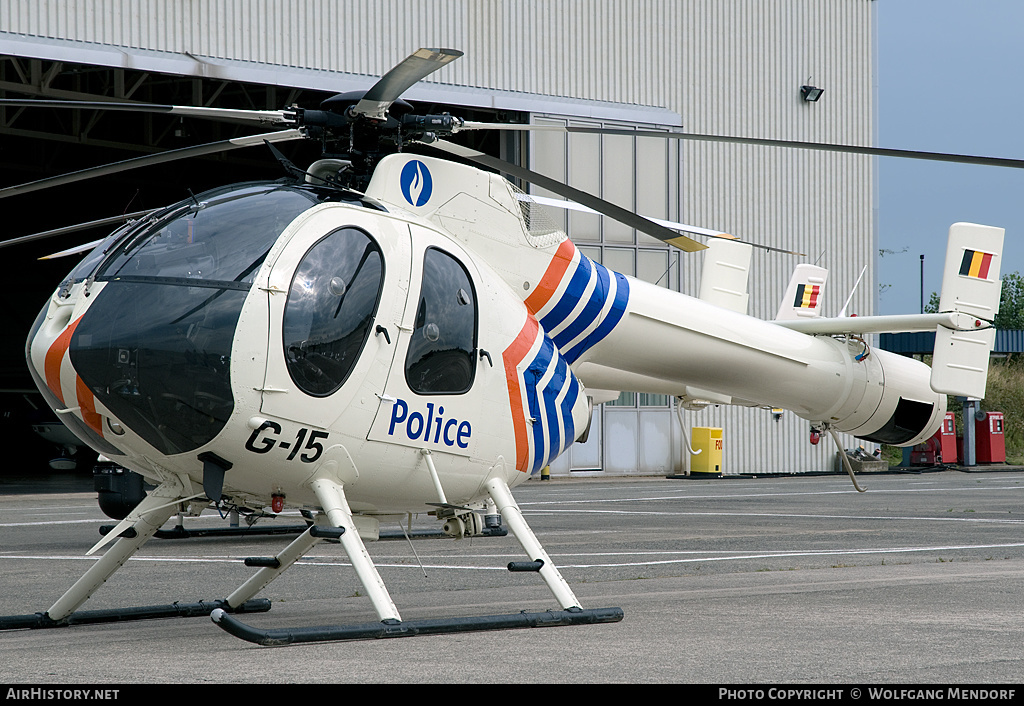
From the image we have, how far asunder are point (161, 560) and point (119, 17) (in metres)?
14.8

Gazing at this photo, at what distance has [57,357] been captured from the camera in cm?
604

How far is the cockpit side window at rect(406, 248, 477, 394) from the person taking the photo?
22.2 ft

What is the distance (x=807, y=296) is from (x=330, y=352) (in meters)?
13.4

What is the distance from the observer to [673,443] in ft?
105

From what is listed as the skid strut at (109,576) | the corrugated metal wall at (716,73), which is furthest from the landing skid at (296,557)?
the corrugated metal wall at (716,73)

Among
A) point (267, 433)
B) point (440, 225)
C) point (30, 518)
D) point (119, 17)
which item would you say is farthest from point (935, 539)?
point (119, 17)

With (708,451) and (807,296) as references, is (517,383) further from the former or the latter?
(708,451)

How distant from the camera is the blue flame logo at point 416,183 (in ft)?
24.2

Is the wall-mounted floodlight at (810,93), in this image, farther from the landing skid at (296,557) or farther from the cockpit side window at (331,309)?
the cockpit side window at (331,309)

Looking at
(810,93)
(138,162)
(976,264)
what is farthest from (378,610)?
(810,93)

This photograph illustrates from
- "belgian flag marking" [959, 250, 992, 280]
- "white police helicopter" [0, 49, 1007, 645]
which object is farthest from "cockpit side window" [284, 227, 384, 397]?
"belgian flag marking" [959, 250, 992, 280]

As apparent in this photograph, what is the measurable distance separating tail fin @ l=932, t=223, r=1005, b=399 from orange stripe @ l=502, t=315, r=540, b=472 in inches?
307

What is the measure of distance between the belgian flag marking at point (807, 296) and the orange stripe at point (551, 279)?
9905mm

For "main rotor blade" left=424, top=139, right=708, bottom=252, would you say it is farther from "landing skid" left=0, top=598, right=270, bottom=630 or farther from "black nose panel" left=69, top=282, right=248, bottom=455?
"landing skid" left=0, top=598, right=270, bottom=630
